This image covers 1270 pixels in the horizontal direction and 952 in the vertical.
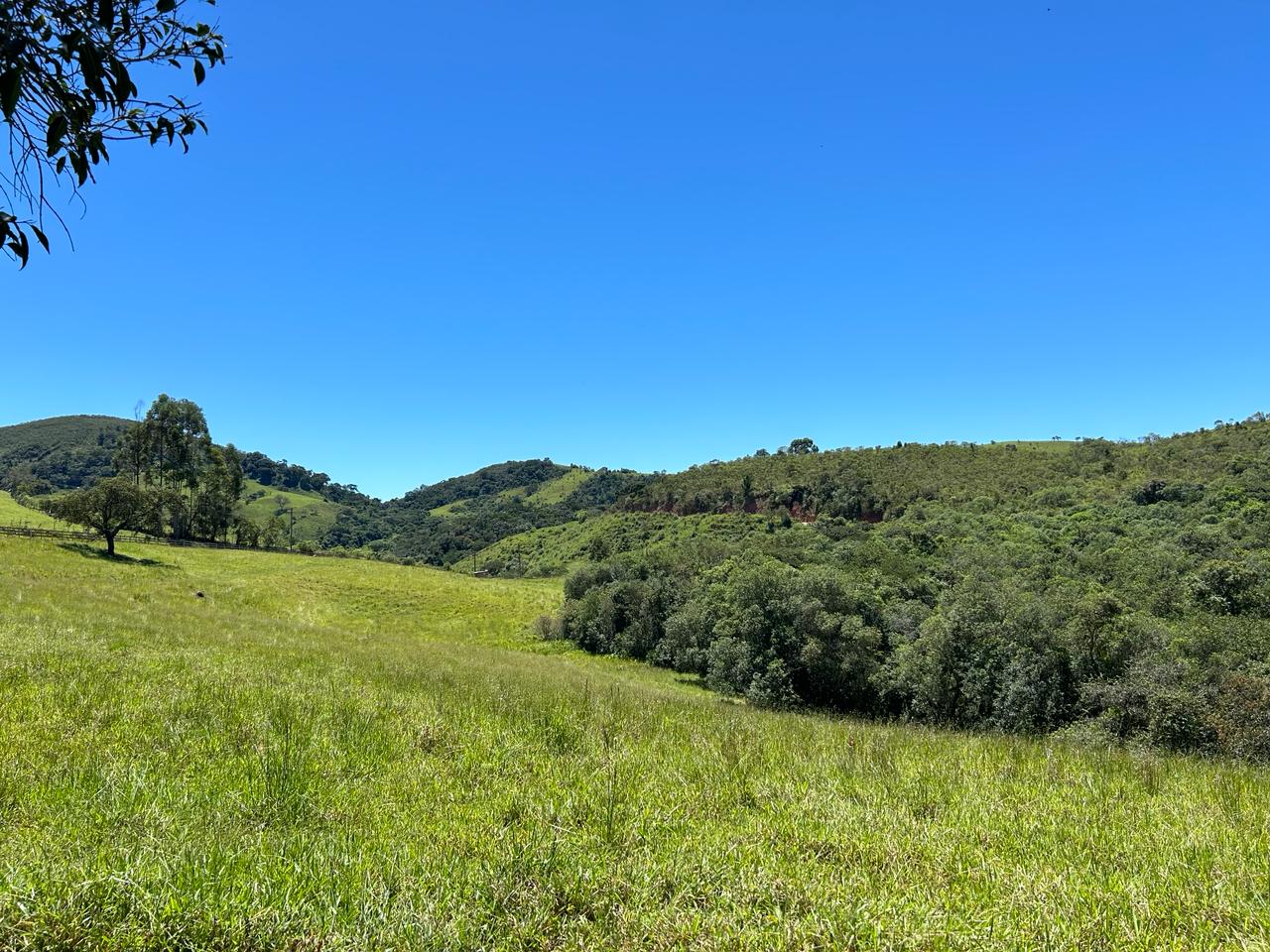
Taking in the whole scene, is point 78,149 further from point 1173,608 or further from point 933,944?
point 1173,608

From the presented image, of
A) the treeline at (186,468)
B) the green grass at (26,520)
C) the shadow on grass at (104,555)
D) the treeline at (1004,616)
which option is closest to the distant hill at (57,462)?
the green grass at (26,520)

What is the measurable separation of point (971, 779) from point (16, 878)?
730 centimetres

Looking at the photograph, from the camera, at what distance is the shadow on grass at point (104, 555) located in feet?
150

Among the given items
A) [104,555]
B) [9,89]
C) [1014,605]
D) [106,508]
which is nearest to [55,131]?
[9,89]

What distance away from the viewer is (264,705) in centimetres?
708

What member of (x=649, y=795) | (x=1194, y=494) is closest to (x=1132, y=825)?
(x=649, y=795)

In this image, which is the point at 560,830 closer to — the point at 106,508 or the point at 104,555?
the point at 104,555

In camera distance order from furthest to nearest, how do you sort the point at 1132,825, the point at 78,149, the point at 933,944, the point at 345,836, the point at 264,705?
the point at 264,705 < the point at 1132,825 < the point at 345,836 < the point at 933,944 < the point at 78,149

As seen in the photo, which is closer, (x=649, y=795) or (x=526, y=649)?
(x=649, y=795)

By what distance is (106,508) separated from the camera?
48.5 metres

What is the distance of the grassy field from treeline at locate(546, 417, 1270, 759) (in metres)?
20.6

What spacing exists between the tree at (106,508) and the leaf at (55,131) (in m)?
61.4

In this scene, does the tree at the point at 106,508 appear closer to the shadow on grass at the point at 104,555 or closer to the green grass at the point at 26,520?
the shadow on grass at the point at 104,555

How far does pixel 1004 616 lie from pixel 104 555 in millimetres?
64328
